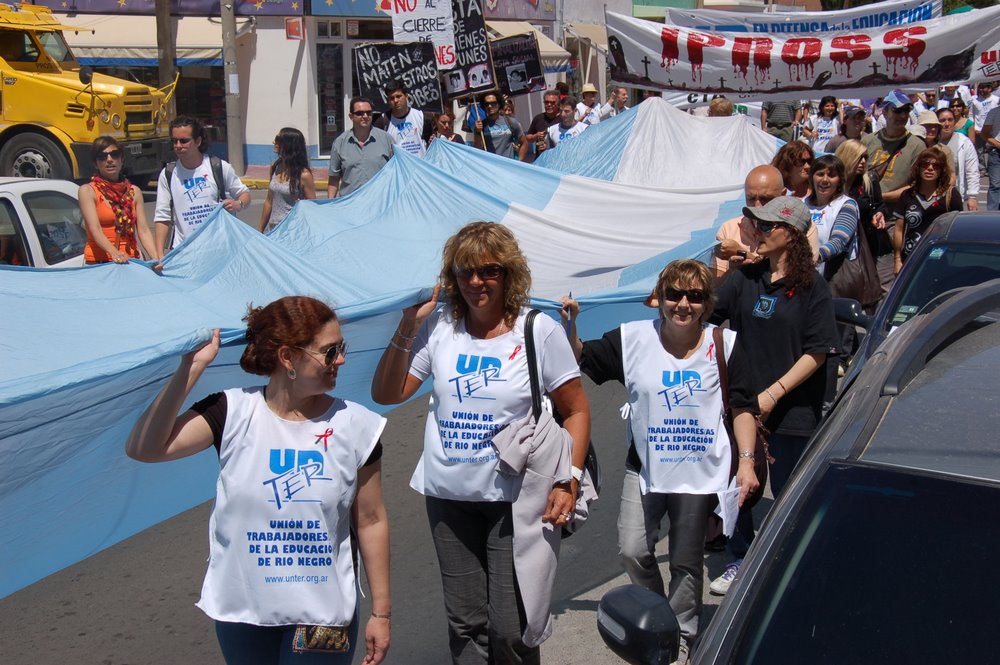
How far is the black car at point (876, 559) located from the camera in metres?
2.27

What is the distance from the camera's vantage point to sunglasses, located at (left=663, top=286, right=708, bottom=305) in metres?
4.15

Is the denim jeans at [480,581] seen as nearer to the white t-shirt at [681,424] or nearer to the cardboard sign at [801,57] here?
the white t-shirt at [681,424]

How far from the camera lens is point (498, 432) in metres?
3.69

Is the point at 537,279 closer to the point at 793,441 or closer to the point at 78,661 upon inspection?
the point at 793,441

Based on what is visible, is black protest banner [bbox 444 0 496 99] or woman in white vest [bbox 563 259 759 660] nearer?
woman in white vest [bbox 563 259 759 660]

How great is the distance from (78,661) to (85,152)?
15.9 metres

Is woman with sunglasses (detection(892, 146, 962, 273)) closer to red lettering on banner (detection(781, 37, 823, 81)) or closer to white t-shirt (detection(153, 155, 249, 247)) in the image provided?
red lettering on banner (detection(781, 37, 823, 81))

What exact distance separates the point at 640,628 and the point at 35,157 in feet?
60.8

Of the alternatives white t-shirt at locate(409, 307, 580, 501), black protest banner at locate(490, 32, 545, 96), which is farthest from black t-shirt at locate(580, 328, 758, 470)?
black protest banner at locate(490, 32, 545, 96)

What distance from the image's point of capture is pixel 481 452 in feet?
12.1

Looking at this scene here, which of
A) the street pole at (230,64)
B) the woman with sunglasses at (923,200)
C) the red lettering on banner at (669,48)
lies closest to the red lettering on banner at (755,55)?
the red lettering on banner at (669,48)

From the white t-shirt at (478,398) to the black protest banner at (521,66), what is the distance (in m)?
15.6

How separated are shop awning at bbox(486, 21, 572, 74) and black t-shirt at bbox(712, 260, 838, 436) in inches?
1003

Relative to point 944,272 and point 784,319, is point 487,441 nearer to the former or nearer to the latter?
point 784,319
